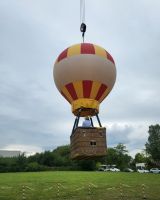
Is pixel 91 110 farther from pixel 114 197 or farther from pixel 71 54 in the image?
pixel 114 197

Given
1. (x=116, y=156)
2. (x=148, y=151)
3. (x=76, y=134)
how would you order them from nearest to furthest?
Result: (x=76, y=134) < (x=148, y=151) < (x=116, y=156)

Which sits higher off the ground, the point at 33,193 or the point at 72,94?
the point at 72,94

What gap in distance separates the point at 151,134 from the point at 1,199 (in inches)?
2529

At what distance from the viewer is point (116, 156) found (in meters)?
93.6

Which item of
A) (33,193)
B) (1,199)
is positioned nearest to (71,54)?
(1,199)

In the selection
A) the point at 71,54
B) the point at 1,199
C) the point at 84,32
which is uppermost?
the point at 84,32

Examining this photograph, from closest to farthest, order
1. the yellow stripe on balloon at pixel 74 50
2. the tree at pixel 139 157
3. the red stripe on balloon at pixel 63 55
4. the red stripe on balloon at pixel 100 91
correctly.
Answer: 1. the yellow stripe on balloon at pixel 74 50
2. the red stripe on balloon at pixel 100 91
3. the red stripe on balloon at pixel 63 55
4. the tree at pixel 139 157

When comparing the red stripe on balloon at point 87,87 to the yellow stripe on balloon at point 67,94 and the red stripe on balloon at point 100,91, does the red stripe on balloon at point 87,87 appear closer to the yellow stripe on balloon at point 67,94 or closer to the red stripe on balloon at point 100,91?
the red stripe on balloon at point 100,91

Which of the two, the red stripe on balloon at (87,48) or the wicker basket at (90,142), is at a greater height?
the red stripe on balloon at (87,48)

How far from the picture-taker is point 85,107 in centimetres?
1225

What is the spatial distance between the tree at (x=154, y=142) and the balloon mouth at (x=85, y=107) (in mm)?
66976

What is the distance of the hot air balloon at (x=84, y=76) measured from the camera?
40.8 feet

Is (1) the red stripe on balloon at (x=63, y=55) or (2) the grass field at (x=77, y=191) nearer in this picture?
(1) the red stripe on balloon at (x=63, y=55)

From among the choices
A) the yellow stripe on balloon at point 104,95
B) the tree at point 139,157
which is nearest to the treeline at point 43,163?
the tree at point 139,157
